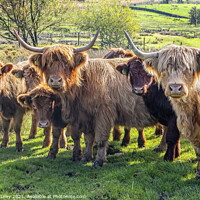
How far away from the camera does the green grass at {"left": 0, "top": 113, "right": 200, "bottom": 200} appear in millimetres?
4641

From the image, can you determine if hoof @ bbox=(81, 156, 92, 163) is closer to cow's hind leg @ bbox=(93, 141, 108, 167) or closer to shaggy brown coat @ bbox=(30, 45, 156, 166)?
shaggy brown coat @ bbox=(30, 45, 156, 166)

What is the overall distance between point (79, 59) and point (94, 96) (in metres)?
0.75

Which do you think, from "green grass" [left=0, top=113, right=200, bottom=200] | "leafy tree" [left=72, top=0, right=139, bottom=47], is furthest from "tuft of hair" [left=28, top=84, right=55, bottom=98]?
"leafy tree" [left=72, top=0, right=139, bottom=47]

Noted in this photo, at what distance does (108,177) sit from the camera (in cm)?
530

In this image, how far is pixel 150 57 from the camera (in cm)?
466

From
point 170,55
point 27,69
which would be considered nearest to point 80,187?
point 170,55

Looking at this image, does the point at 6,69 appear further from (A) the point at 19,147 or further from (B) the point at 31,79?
(A) the point at 19,147

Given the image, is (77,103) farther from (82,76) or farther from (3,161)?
(3,161)

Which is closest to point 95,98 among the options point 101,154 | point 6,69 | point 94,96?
point 94,96

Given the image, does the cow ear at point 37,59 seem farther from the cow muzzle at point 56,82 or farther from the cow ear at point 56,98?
the cow ear at point 56,98

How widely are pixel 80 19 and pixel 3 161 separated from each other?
3374cm

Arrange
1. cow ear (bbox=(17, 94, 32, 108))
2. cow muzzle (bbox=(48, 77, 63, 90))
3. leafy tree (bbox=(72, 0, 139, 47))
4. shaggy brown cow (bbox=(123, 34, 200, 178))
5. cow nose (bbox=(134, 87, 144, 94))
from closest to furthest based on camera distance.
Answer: shaggy brown cow (bbox=(123, 34, 200, 178))
cow muzzle (bbox=(48, 77, 63, 90))
cow nose (bbox=(134, 87, 144, 94))
cow ear (bbox=(17, 94, 32, 108))
leafy tree (bbox=(72, 0, 139, 47))

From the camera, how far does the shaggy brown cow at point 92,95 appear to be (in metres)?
5.84

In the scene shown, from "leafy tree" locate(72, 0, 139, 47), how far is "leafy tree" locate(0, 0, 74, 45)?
11322 mm
